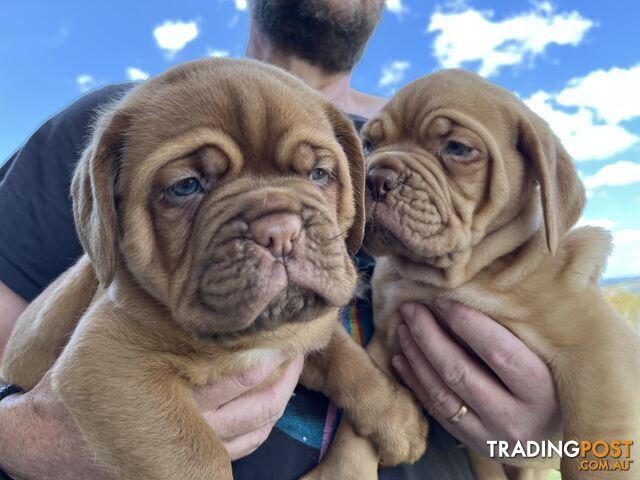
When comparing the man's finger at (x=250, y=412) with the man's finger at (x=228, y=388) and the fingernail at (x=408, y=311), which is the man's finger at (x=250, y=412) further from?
the fingernail at (x=408, y=311)

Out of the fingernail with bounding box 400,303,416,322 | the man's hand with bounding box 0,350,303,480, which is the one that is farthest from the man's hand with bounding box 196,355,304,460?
the fingernail with bounding box 400,303,416,322

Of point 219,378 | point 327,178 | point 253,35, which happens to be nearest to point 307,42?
point 253,35

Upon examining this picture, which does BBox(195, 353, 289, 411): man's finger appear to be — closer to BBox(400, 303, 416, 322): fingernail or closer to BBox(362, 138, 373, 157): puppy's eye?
BBox(400, 303, 416, 322): fingernail

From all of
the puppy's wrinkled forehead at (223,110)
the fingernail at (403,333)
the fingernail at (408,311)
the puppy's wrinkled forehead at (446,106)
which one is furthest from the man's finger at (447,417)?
the puppy's wrinkled forehead at (223,110)

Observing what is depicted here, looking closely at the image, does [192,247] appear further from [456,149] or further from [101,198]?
[456,149]

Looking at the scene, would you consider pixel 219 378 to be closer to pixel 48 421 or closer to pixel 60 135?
pixel 48 421

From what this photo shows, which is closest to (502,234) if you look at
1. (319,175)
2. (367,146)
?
(367,146)
